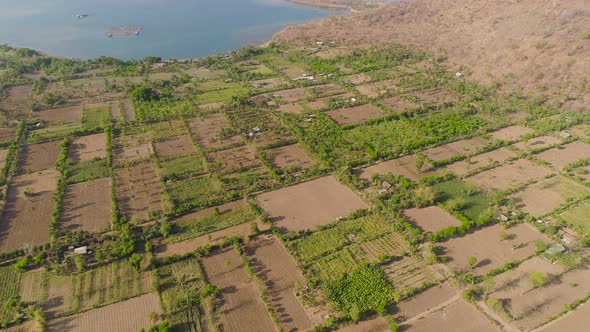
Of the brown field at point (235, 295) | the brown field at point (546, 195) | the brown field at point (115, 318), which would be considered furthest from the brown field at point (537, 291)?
the brown field at point (115, 318)

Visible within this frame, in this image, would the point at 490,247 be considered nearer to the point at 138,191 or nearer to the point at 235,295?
the point at 235,295

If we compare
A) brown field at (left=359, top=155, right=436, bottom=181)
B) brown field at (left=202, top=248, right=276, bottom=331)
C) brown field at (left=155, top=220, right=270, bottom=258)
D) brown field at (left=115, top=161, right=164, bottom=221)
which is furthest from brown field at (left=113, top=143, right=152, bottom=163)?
brown field at (left=359, top=155, right=436, bottom=181)

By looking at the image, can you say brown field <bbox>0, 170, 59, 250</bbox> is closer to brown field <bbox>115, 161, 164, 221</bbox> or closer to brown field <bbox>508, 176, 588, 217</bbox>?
brown field <bbox>115, 161, 164, 221</bbox>

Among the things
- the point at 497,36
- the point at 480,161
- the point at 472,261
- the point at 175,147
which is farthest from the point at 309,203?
the point at 497,36

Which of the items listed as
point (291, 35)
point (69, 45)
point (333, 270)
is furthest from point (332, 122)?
point (69, 45)

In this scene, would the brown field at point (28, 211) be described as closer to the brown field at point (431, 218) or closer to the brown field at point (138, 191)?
the brown field at point (138, 191)

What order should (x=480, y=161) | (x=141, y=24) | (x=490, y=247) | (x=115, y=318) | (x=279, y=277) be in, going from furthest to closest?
(x=141, y=24)
(x=480, y=161)
(x=490, y=247)
(x=279, y=277)
(x=115, y=318)
